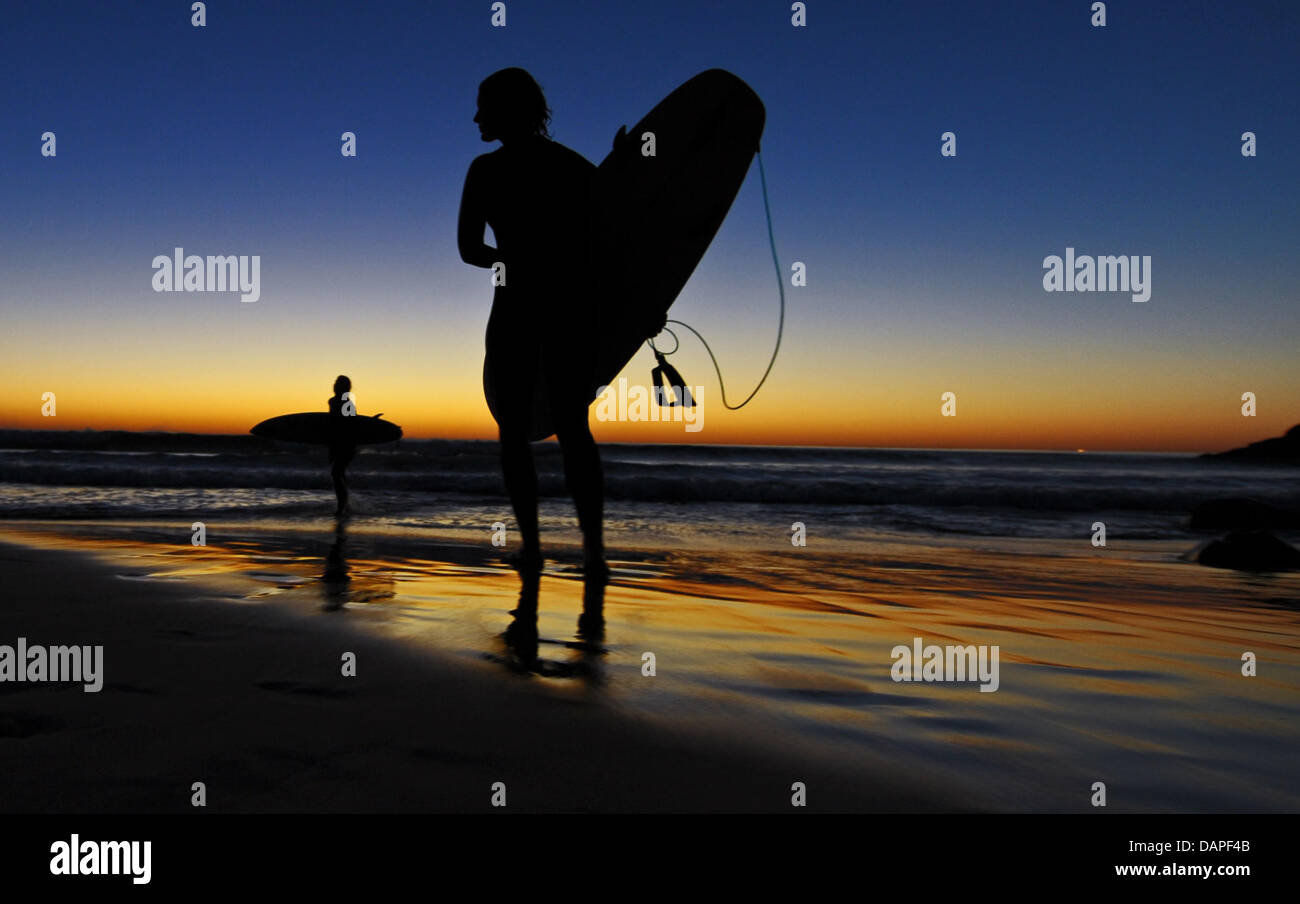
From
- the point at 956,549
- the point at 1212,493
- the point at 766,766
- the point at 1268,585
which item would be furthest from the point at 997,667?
the point at 1212,493

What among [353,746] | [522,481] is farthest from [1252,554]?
[353,746]

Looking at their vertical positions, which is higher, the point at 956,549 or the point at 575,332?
the point at 575,332

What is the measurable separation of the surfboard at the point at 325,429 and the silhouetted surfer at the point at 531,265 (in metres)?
6.49

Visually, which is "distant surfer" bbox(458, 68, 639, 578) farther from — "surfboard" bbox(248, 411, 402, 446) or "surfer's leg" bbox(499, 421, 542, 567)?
"surfboard" bbox(248, 411, 402, 446)

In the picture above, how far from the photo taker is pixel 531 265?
10.6 feet

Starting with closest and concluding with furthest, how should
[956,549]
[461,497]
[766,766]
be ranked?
1. [766,766]
2. [956,549]
3. [461,497]

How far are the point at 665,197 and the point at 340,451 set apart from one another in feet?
20.4

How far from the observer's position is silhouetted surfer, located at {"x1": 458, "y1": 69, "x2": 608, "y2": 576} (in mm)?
3219

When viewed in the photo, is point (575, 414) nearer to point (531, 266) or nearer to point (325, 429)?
point (531, 266)

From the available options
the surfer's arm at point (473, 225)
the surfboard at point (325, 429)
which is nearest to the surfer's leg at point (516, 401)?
the surfer's arm at point (473, 225)

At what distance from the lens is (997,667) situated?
1.95 metres

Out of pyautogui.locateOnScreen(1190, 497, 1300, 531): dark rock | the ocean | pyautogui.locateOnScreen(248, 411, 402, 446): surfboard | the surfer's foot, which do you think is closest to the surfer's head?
the surfer's foot

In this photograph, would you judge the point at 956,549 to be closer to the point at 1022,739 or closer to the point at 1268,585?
the point at 1268,585

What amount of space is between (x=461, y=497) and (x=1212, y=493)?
12.6 metres
